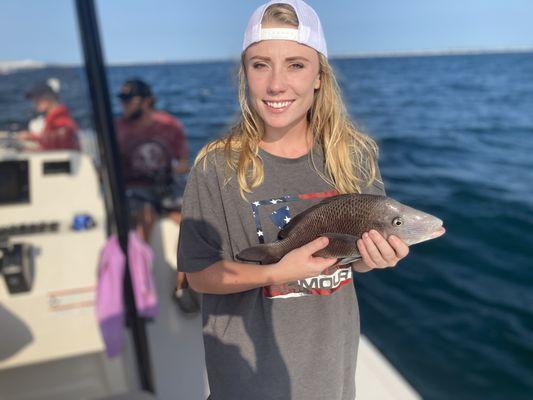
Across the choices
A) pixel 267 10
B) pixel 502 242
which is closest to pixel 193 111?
pixel 502 242

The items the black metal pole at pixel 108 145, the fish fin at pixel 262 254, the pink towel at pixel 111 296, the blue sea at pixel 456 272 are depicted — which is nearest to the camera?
the fish fin at pixel 262 254

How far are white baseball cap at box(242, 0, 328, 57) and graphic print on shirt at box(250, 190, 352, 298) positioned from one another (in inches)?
21.5

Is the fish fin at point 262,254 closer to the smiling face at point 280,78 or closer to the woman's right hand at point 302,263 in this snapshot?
the woman's right hand at point 302,263

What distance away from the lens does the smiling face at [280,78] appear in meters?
1.52

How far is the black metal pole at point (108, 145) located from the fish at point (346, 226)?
1.62 m

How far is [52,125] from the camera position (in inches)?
166

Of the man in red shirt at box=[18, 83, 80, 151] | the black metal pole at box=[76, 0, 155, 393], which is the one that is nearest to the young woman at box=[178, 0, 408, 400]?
the black metal pole at box=[76, 0, 155, 393]

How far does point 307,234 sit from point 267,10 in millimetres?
789

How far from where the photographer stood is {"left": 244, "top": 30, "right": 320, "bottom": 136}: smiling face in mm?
1518

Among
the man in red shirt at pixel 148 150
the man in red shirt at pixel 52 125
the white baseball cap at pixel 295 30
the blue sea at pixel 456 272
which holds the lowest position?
the blue sea at pixel 456 272

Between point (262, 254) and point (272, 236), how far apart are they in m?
0.12

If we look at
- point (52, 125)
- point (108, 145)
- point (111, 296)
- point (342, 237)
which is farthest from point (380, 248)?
point (52, 125)

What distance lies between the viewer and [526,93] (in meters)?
28.4

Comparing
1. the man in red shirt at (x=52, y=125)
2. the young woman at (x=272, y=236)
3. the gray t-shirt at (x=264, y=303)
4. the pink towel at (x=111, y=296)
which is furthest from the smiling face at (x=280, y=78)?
the man in red shirt at (x=52, y=125)
